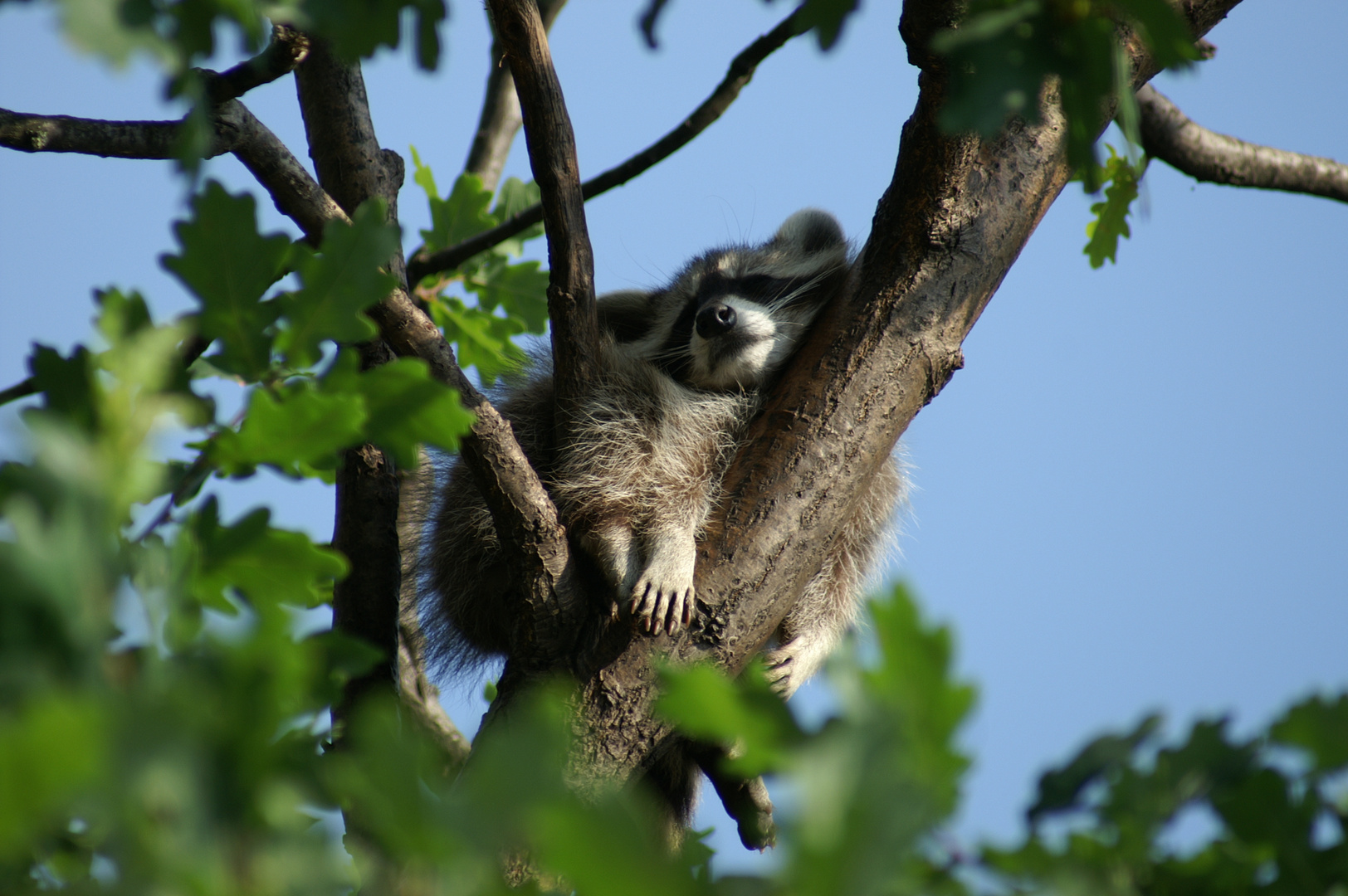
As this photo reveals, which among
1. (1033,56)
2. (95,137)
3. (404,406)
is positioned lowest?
(404,406)

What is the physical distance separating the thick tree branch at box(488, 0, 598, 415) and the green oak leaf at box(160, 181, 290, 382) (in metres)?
1.16

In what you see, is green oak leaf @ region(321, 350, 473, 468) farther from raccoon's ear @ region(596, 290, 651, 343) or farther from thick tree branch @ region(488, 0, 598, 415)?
raccoon's ear @ region(596, 290, 651, 343)

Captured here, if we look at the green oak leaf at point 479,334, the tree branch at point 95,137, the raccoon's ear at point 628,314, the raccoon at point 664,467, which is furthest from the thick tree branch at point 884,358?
the raccoon's ear at point 628,314

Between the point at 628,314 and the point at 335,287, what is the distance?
3.24 meters

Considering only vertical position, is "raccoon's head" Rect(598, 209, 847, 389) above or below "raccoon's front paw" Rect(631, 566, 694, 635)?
above

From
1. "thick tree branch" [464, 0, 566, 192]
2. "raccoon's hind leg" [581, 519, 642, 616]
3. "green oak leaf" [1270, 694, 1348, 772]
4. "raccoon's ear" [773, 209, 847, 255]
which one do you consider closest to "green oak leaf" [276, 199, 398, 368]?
"green oak leaf" [1270, 694, 1348, 772]

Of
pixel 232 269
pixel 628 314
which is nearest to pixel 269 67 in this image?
pixel 232 269

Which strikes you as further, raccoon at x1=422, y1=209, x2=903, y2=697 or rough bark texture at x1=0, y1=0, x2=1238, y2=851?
raccoon at x1=422, y1=209, x2=903, y2=697

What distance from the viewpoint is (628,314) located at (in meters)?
4.55

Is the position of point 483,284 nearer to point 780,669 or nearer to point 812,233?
point 812,233

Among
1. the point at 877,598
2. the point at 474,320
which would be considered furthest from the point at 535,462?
the point at 877,598

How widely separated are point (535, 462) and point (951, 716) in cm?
269

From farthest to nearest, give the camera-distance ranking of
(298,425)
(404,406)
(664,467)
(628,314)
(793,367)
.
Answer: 1. (628,314)
2. (664,467)
3. (793,367)
4. (404,406)
5. (298,425)

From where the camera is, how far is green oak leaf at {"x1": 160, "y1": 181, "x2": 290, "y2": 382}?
1310mm
